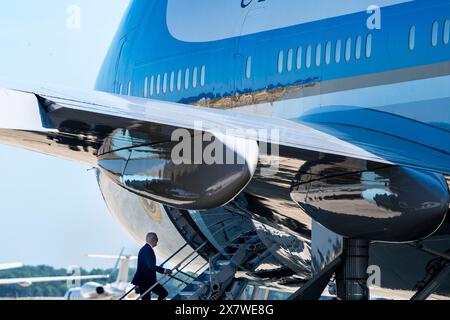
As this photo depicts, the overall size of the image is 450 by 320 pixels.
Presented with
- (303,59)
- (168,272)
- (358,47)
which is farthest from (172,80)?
(358,47)

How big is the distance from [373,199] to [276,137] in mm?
919

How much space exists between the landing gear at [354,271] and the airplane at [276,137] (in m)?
0.01

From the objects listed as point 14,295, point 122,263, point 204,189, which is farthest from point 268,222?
→ point 122,263

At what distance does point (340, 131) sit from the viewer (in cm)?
1165

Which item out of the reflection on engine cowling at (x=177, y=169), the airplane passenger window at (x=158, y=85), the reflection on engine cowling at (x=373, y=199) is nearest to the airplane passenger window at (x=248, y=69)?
the airplane passenger window at (x=158, y=85)

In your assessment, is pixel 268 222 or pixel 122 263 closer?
pixel 268 222

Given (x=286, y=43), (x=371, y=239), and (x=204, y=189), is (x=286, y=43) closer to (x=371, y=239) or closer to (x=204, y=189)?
(x=371, y=239)

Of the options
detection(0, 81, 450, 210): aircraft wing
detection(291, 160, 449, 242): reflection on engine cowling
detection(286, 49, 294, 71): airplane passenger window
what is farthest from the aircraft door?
detection(291, 160, 449, 242): reflection on engine cowling

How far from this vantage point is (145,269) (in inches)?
549

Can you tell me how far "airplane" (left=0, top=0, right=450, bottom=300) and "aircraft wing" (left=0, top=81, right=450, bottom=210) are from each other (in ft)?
0.05

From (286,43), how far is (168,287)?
367 centimetres

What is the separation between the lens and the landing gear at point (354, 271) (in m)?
10.8

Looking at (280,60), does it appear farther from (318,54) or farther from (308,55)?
(318,54)

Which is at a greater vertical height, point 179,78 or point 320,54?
point 320,54
